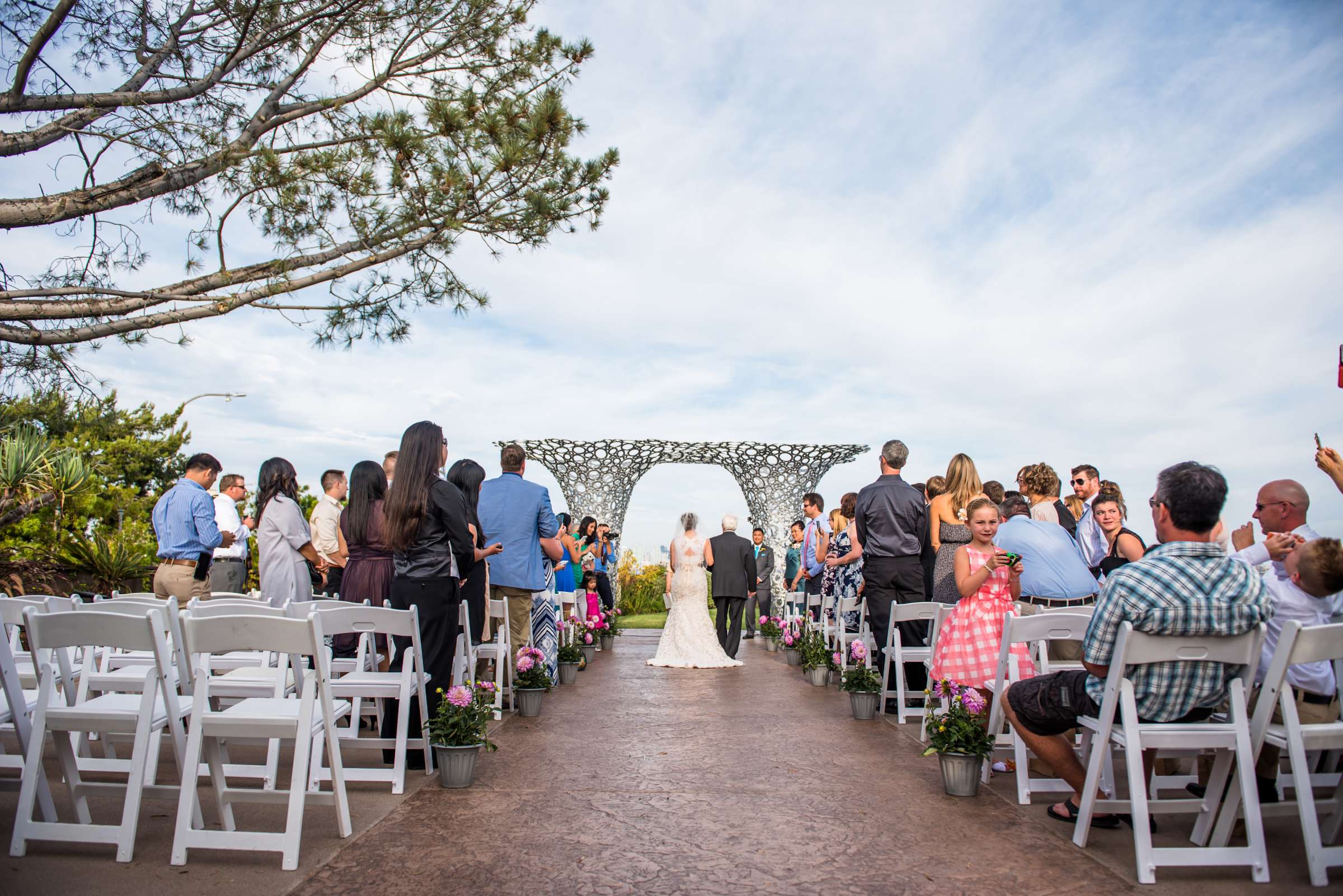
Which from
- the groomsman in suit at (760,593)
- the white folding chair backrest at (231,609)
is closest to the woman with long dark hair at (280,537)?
the white folding chair backrest at (231,609)

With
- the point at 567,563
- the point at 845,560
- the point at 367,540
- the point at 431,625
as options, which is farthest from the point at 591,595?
the point at 431,625

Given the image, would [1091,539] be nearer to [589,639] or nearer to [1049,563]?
[1049,563]

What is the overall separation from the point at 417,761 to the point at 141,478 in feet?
57.3

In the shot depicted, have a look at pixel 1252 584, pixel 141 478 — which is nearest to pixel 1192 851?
pixel 1252 584

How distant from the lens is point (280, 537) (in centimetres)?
689

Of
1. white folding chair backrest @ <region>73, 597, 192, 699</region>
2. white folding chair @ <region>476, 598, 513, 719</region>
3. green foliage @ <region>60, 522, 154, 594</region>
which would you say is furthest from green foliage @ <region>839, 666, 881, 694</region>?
green foliage @ <region>60, 522, 154, 594</region>

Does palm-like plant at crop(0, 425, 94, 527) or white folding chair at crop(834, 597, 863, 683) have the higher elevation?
palm-like plant at crop(0, 425, 94, 527)

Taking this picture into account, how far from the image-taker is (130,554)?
40.5 feet

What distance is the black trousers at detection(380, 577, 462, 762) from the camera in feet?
17.0

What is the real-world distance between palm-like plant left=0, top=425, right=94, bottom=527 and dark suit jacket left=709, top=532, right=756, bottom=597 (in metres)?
7.46

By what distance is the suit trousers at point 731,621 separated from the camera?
12148 mm

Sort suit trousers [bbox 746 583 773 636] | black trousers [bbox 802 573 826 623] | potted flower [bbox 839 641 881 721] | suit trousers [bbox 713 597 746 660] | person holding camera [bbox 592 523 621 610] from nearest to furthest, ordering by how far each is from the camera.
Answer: potted flower [bbox 839 641 881 721] → suit trousers [bbox 713 597 746 660] → black trousers [bbox 802 573 826 623] → person holding camera [bbox 592 523 621 610] → suit trousers [bbox 746 583 773 636]

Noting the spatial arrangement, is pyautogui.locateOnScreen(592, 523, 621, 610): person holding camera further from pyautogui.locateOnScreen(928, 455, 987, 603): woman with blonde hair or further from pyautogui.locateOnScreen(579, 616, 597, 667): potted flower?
pyautogui.locateOnScreen(928, 455, 987, 603): woman with blonde hair

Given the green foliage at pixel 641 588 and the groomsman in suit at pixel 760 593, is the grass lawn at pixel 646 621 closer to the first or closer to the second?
the green foliage at pixel 641 588
